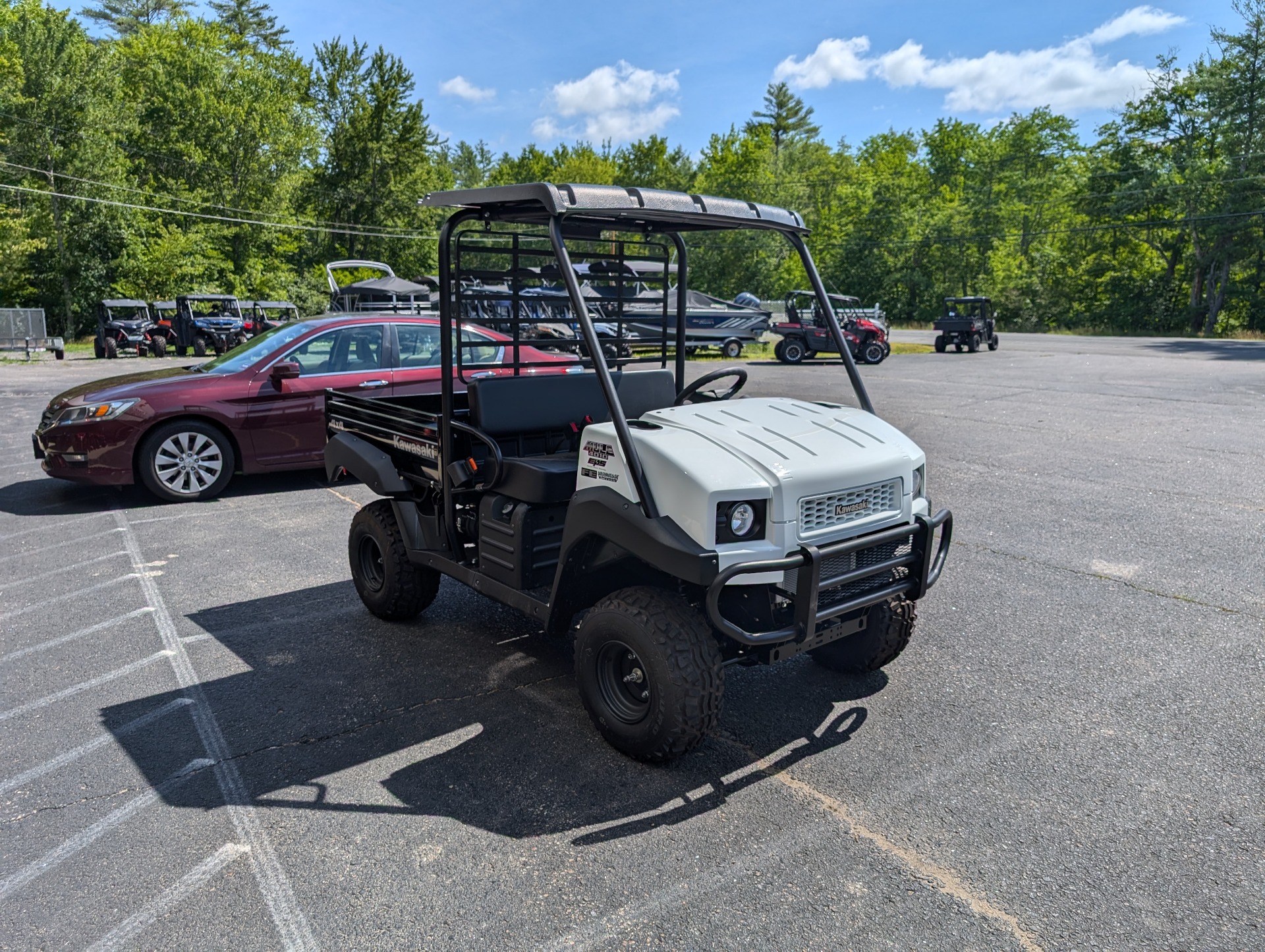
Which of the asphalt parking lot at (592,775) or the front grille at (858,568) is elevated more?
the front grille at (858,568)

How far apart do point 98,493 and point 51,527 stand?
4.06 ft

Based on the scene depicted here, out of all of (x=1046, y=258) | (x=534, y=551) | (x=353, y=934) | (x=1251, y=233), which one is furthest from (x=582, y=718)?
(x=1046, y=258)

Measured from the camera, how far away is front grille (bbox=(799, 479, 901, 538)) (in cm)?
316

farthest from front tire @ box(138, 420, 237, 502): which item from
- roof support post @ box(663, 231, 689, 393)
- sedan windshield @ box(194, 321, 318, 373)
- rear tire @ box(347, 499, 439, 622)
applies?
roof support post @ box(663, 231, 689, 393)

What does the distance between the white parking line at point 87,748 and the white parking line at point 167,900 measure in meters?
1.02

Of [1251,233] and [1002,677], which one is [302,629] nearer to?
[1002,677]

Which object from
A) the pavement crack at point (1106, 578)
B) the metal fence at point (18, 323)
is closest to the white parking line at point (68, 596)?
the pavement crack at point (1106, 578)

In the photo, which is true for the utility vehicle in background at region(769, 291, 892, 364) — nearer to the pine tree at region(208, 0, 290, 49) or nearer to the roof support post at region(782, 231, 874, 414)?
the roof support post at region(782, 231, 874, 414)

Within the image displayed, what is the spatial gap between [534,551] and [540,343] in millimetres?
1122

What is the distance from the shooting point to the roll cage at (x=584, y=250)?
10.6 feet

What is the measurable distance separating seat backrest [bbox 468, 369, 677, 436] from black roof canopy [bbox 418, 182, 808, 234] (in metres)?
0.77

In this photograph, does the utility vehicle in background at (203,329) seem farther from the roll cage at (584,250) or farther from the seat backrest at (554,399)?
the seat backrest at (554,399)

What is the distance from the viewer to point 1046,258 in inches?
2146

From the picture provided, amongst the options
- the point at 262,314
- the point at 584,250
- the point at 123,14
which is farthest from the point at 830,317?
the point at 123,14
